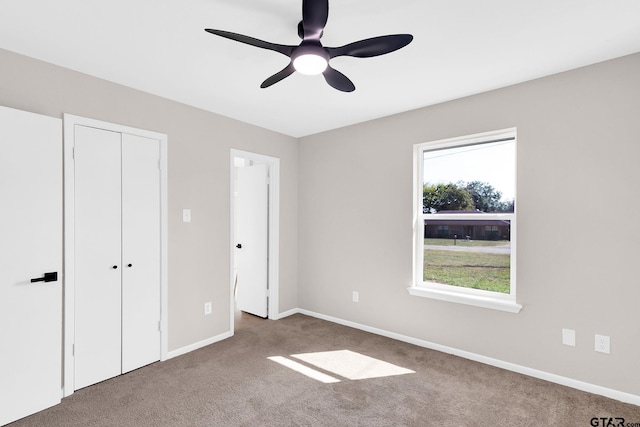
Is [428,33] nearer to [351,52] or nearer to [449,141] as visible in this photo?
[351,52]

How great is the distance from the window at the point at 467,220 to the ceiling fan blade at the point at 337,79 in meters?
1.51

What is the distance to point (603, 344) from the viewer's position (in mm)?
2312

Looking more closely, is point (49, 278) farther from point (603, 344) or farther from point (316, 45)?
point (603, 344)

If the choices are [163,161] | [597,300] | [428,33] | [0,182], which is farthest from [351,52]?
[597,300]

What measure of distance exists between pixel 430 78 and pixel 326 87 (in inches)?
34.7

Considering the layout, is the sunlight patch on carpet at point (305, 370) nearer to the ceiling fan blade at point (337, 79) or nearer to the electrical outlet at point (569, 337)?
the electrical outlet at point (569, 337)

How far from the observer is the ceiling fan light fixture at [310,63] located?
1.74 meters

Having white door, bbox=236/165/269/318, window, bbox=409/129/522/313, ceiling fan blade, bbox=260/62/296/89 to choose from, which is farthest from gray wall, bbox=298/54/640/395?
ceiling fan blade, bbox=260/62/296/89

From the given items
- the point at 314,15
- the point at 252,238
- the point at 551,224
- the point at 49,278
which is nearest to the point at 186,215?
the point at 49,278

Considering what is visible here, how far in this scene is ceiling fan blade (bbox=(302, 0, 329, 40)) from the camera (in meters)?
1.43

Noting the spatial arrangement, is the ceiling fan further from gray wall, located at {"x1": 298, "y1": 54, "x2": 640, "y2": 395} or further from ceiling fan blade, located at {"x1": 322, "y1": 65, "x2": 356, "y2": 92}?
gray wall, located at {"x1": 298, "y1": 54, "x2": 640, "y2": 395}

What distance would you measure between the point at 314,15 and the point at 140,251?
2455 millimetres

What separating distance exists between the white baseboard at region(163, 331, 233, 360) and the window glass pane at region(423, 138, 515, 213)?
8.70 ft

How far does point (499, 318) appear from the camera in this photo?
277 cm
